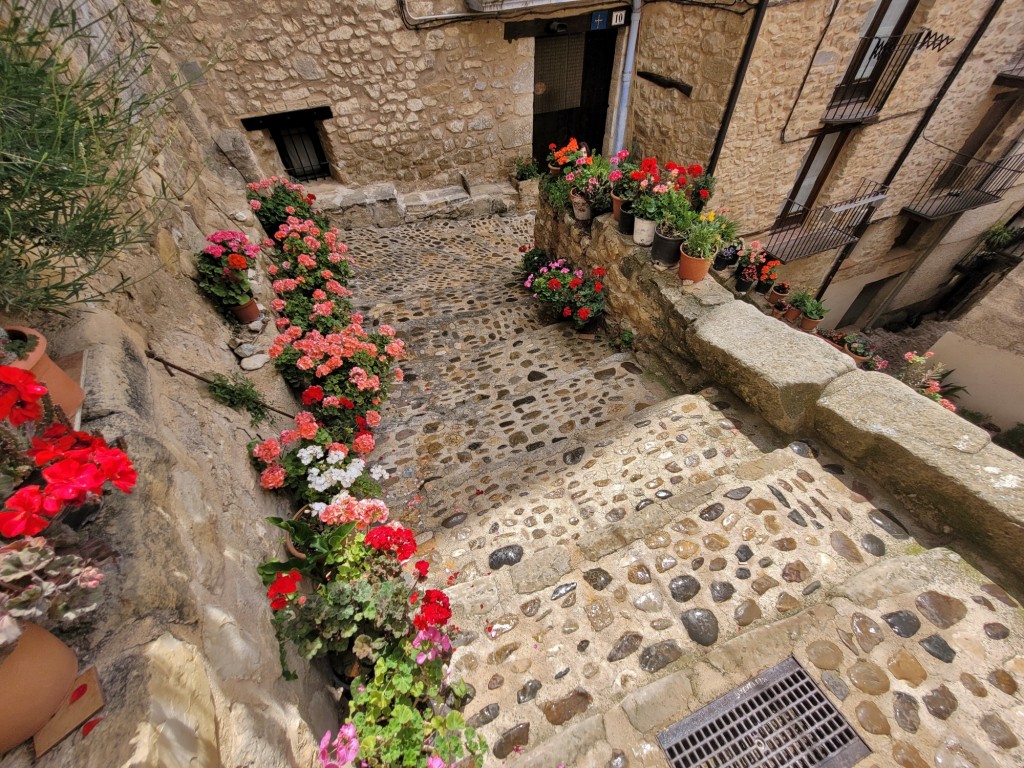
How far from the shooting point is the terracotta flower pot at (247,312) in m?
3.48

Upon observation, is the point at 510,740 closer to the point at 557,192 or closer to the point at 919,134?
the point at 557,192

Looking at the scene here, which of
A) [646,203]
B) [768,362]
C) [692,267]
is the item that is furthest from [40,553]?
[646,203]

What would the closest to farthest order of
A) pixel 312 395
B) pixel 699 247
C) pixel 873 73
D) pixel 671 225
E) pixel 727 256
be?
pixel 312 395
pixel 699 247
pixel 671 225
pixel 727 256
pixel 873 73

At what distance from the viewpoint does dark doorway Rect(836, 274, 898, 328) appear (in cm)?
1145

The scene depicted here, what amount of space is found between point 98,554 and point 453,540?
6.52 ft

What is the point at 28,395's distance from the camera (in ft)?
3.84

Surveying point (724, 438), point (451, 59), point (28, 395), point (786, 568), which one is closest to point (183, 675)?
point (28, 395)

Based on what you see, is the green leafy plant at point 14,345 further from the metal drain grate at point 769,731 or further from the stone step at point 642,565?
the metal drain grate at point 769,731

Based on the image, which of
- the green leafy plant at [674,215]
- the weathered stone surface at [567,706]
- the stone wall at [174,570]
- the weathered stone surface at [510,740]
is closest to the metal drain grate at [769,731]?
the weathered stone surface at [567,706]

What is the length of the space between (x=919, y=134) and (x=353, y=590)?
441 inches

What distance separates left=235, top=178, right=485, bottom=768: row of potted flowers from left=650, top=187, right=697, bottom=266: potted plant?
273cm

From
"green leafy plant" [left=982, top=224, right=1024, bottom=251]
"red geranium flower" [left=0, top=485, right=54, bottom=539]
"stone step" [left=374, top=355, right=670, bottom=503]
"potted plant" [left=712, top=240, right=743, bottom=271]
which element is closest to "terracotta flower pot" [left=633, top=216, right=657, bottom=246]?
"potted plant" [left=712, top=240, right=743, bottom=271]

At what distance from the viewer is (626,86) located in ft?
26.0

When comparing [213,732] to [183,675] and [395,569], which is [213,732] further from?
[395,569]
